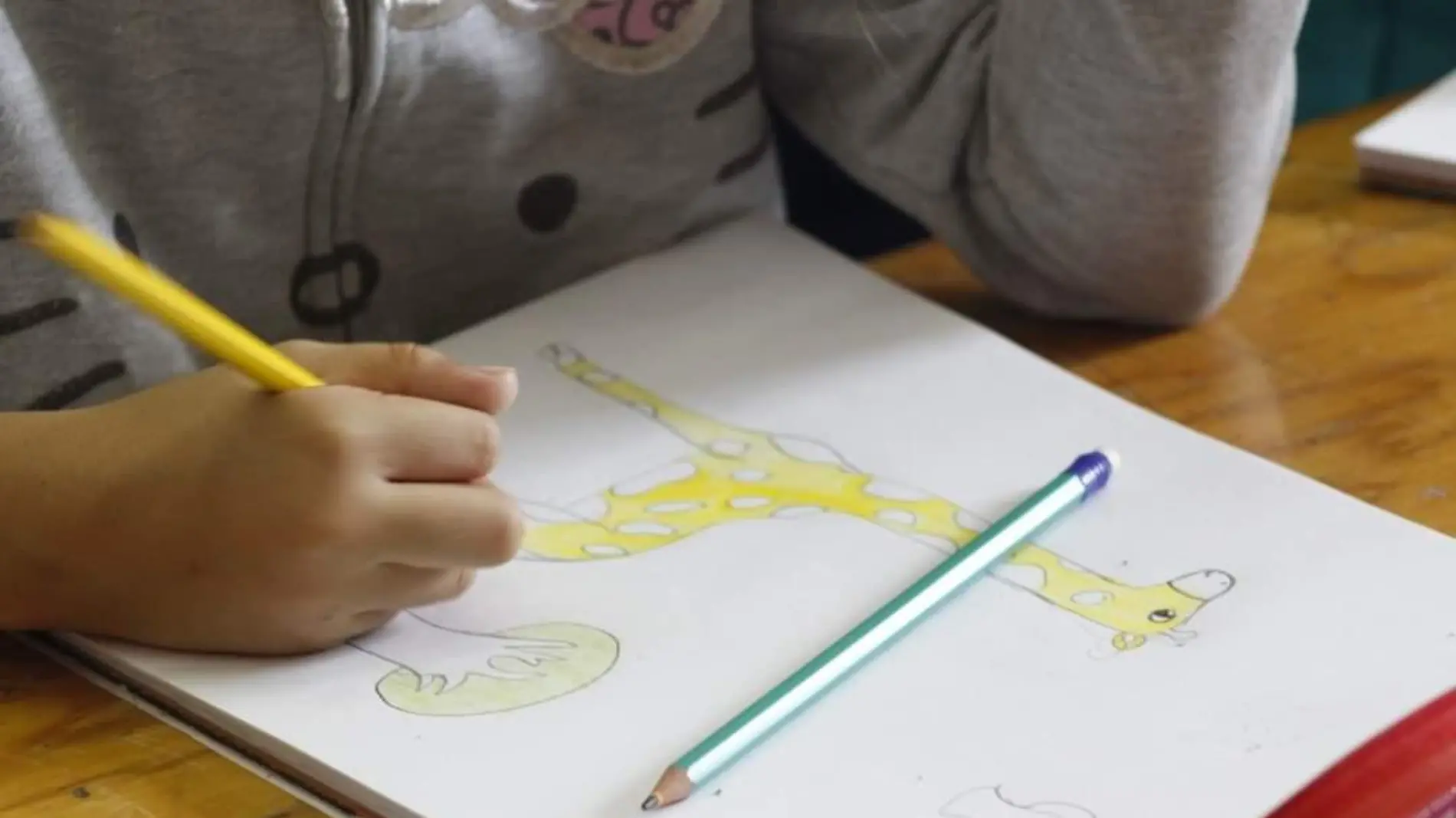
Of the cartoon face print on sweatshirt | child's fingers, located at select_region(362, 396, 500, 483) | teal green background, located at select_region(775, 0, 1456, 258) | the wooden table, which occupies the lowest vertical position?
teal green background, located at select_region(775, 0, 1456, 258)

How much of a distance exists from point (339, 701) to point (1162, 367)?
300 millimetres

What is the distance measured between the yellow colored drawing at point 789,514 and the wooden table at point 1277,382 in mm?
93

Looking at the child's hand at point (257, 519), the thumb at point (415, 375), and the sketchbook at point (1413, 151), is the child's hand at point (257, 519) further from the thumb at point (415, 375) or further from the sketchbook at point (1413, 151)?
the sketchbook at point (1413, 151)

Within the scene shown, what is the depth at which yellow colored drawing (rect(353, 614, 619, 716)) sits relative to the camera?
41 cm

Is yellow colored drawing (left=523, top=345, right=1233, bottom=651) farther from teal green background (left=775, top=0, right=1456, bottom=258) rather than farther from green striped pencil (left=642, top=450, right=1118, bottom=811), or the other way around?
teal green background (left=775, top=0, right=1456, bottom=258)

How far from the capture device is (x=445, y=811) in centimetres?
37

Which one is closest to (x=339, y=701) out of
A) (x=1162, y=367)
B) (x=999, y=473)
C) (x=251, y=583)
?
(x=251, y=583)

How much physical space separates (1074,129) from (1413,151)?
0.17 metres

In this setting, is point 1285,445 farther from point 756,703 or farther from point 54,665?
point 54,665

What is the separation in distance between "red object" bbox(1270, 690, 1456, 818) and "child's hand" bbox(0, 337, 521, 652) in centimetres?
20

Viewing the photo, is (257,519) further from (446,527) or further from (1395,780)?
(1395,780)

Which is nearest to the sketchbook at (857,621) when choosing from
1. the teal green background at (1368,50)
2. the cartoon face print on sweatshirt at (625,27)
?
the cartoon face print on sweatshirt at (625,27)

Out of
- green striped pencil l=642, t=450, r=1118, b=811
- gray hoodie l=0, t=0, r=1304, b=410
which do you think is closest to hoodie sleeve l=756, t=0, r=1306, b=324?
gray hoodie l=0, t=0, r=1304, b=410

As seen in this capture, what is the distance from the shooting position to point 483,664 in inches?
16.8
